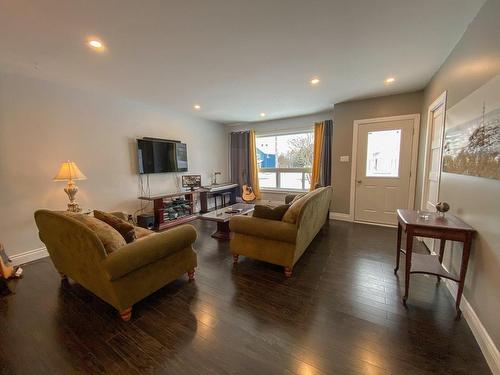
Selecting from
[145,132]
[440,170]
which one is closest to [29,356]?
[145,132]

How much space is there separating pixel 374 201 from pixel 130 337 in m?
4.27

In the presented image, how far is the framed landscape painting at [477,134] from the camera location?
1397 millimetres

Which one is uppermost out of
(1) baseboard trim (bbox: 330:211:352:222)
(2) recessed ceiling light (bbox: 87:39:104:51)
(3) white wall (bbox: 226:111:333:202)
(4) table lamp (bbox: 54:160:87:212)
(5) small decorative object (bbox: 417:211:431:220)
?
(2) recessed ceiling light (bbox: 87:39:104:51)

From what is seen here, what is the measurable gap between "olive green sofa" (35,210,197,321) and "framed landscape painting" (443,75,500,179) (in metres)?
2.45

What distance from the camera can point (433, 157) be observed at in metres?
2.93

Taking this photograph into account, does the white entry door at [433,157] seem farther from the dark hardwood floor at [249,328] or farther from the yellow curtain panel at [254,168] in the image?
the yellow curtain panel at [254,168]

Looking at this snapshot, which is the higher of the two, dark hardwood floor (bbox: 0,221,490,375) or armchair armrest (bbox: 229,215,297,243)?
armchair armrest (bbox: 229,215,297,243)

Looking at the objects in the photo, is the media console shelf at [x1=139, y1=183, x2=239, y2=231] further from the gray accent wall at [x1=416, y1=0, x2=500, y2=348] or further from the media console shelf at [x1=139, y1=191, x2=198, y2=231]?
the gray accent wall at [x1=416, y1=0, x2=500, y2=348]

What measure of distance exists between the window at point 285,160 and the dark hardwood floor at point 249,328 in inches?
135

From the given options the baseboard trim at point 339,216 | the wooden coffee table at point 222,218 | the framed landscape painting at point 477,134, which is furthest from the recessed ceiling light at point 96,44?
the baseboard trim at point 339,216

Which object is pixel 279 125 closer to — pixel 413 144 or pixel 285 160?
pixel 285 160

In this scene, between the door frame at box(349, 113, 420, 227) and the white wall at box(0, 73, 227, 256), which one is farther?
the door frame at box(349, 113, 420, 227)

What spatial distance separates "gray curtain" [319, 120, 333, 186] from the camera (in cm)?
488

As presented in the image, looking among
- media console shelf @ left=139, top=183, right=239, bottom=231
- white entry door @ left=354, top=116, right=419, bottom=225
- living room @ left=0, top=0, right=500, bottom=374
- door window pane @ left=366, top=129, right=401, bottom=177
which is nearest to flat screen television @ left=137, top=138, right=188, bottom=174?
living room @ left=0, top=0, right=500, bottom=374
